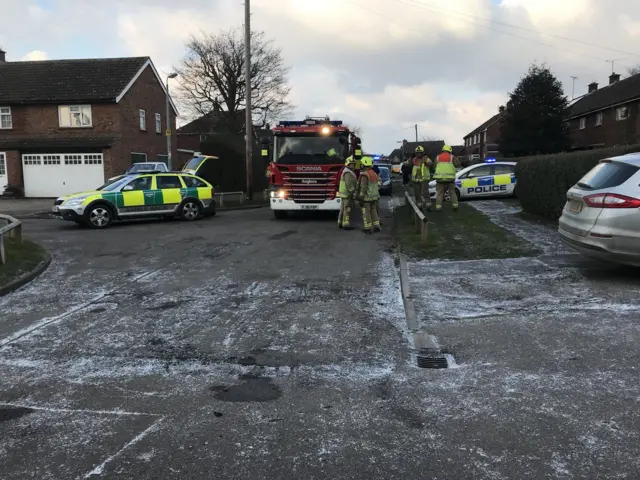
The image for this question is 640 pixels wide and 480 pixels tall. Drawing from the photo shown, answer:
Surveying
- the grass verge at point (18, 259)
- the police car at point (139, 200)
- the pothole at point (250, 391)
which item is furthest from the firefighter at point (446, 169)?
the pothole at point (250, 391)

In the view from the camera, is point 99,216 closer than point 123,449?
No

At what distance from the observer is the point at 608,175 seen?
22.9 feet

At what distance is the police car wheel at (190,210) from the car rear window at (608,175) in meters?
12.1

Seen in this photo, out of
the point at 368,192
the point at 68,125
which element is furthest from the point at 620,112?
A: the point at 68,125

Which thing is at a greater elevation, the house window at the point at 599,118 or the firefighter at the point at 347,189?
A: the house window at the point at 599,118

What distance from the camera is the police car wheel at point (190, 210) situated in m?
16.8

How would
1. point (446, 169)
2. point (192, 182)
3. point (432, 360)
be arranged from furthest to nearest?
point (192, 182) < point (446, 169) < point (432, 360)

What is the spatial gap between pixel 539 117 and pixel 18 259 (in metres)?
36.8

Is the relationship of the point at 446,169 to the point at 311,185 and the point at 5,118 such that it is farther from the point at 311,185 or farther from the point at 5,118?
the point at 5,118

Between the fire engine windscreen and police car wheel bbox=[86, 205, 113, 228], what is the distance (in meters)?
5.01

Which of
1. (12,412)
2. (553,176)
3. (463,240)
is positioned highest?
(553,176)

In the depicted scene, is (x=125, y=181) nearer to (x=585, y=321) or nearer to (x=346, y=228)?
(x=346, y=228)

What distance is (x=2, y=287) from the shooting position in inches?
302

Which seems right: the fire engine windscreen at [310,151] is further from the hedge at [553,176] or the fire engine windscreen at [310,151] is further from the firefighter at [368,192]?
the hedge at [553,176]
